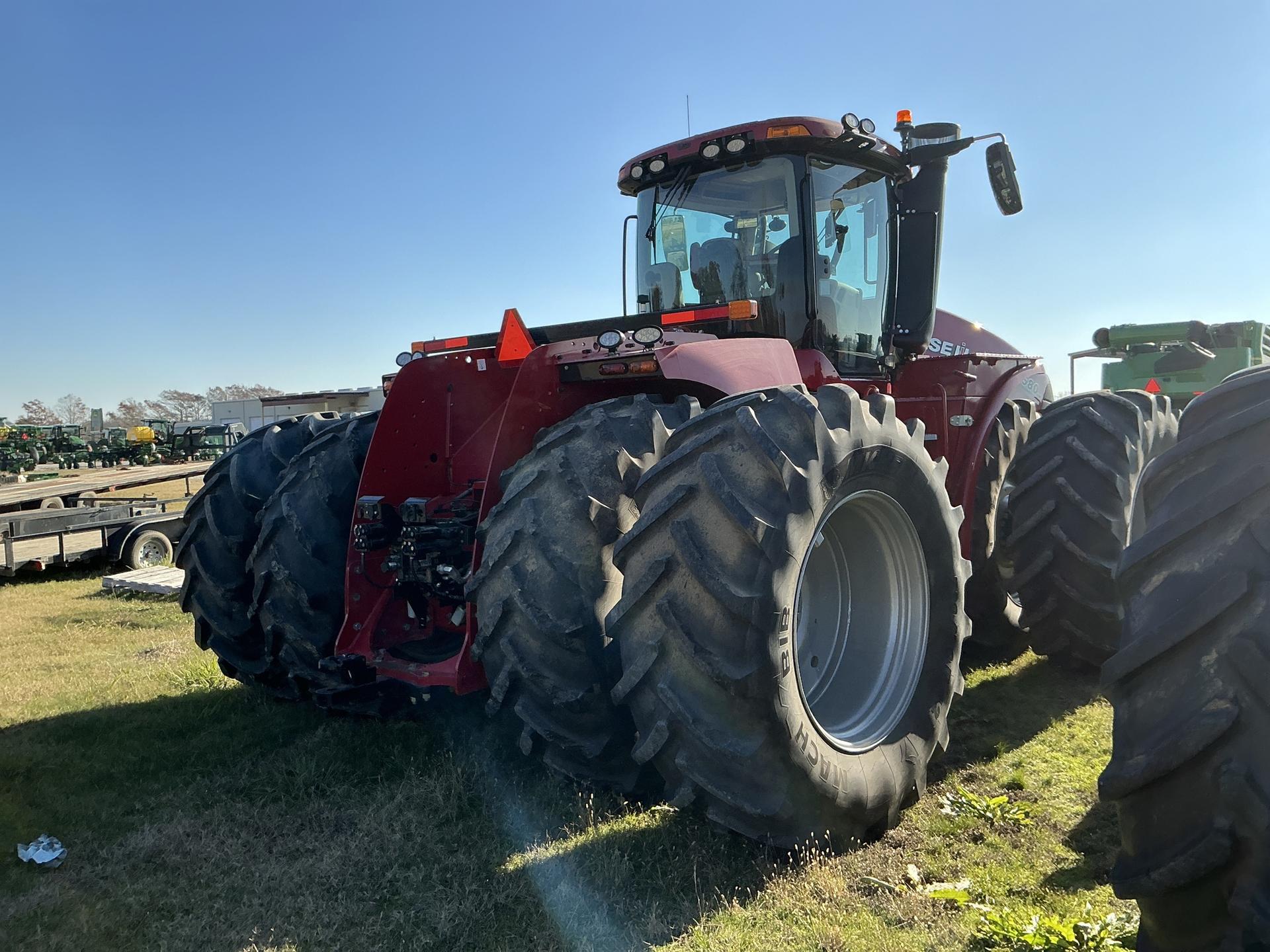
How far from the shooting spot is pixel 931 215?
16.9 feet

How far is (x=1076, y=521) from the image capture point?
185 inches

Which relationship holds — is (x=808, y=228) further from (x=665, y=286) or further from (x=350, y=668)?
(x=350, y=668)

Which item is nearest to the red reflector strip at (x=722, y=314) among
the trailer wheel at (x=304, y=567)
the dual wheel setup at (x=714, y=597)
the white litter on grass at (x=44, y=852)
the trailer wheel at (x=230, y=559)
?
the dual wheel setup at (x=714, y=597)

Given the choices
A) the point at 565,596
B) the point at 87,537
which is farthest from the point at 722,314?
the point at 87,537

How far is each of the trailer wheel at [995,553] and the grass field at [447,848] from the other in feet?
2.33

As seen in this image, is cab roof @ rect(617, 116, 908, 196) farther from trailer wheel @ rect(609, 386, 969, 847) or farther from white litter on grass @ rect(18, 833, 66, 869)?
white litter on grass @ rect(18, 833, 66, 869)

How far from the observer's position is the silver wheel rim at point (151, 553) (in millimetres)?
10455

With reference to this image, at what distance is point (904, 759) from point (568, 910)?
4.47ft

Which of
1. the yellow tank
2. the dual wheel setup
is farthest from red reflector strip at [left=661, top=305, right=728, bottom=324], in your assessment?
the yellow tank

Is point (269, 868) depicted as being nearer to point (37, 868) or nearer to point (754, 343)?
point (37, 868)

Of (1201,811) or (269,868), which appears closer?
(1201,811)

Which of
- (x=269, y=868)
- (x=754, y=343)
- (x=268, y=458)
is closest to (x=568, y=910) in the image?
(x=269, y=868)

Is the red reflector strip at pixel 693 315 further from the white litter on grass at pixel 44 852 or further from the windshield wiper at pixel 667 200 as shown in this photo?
the white litter on grass at pixel 44 852

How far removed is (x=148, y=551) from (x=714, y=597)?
997 centimetres
